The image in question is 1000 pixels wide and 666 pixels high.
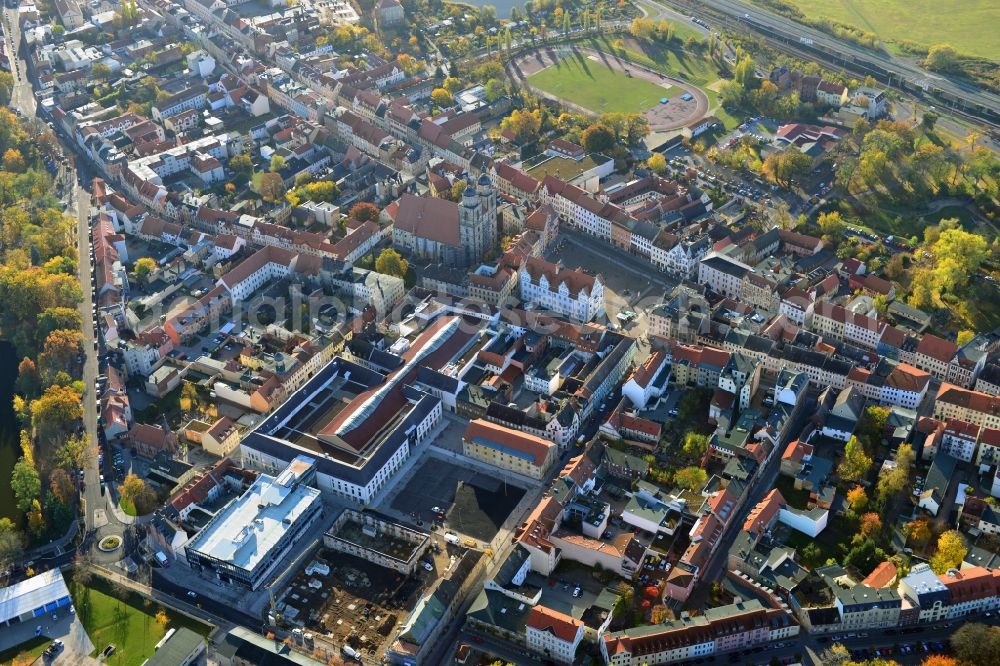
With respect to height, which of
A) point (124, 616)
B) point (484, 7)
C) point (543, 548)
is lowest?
point (124, 616)

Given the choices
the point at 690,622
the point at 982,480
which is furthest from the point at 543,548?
the point at 982,480

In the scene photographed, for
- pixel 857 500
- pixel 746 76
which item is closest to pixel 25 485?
pixel 857 500

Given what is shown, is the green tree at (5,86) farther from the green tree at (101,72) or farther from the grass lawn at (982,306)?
the grass lawn at (982,306)

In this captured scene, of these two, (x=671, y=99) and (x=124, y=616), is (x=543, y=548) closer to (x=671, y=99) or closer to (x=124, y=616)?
(x=124, y=616)

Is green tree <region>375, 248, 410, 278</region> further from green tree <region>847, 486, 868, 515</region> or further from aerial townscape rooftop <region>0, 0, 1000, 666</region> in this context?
green tree <region>847, 486, 868, 515</region>

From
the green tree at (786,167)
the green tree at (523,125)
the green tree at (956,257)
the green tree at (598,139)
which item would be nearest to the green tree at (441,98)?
the green tree at (523,125)

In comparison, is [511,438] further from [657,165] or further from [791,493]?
[657,165]
